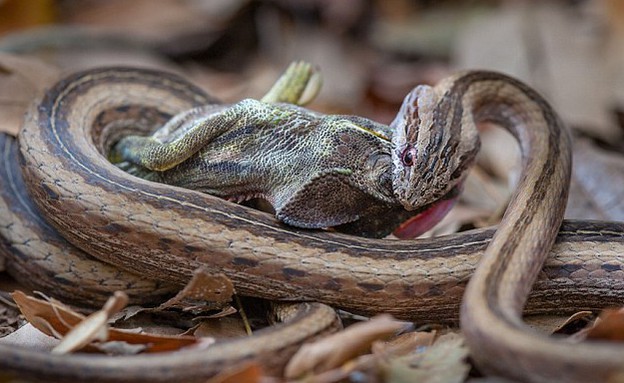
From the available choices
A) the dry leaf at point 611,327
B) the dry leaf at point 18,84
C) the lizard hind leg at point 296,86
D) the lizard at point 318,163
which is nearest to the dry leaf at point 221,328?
the lizard at point 318,163

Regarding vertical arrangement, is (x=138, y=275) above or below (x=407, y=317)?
above

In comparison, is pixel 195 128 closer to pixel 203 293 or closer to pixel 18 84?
pixel 203 293

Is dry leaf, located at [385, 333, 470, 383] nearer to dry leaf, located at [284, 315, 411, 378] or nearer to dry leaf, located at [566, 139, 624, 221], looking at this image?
dry leaf, located at [284, 315, 411, 378]

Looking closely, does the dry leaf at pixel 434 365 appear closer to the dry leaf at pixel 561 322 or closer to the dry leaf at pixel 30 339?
the dry leaf at pixel 561 322

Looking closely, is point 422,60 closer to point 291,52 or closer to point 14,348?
point 291,52

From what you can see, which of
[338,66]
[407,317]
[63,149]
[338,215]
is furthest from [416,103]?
[338,66]

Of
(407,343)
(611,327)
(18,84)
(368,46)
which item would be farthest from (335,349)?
(368,46)
